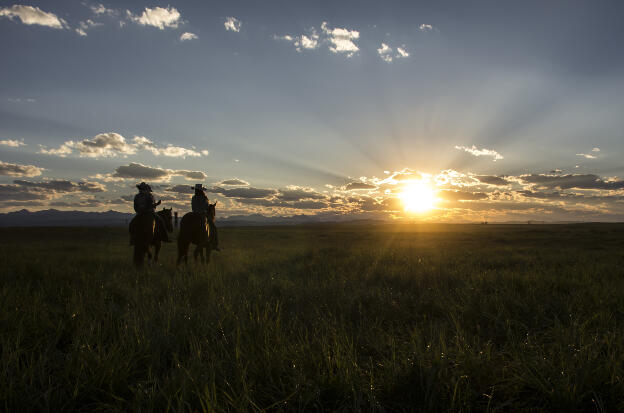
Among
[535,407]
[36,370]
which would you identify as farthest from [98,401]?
[535,407]

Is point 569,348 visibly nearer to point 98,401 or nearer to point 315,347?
point 315,347

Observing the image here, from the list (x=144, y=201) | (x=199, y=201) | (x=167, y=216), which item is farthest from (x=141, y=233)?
(x=167, y=216)

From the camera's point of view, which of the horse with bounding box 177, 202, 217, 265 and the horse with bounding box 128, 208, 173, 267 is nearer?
the horse with bounding box 128, 208, 173, 267

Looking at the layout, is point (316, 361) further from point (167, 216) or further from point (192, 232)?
point (167, 216)

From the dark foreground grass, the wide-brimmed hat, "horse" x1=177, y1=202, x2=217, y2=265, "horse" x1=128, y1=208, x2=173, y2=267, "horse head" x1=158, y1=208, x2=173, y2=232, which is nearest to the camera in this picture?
the dark foreground grass

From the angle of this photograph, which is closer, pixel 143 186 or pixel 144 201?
pixel 144 201

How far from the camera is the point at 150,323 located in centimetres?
356

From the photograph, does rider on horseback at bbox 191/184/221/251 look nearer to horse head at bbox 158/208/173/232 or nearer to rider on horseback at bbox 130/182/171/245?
rider on horseback at bbox 130/182/171/245

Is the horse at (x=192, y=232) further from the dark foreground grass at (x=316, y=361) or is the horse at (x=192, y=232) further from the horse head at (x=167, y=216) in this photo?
the dark foreground grass at (x=316, y=361)

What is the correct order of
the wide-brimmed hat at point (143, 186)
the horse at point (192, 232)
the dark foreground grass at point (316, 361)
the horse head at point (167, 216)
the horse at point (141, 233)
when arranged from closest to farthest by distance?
the dark foreground grass at point (316, 361) → the horse at point (141, 233) → the wide-brimmed hat at point (143, 186) → the horse at point (192, 232) → the horse head at point (167, 216)

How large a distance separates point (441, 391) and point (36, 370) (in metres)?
3.25

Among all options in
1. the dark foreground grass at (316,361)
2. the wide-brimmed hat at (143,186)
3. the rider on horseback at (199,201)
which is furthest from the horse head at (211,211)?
the dark foreground grass at (316,361)

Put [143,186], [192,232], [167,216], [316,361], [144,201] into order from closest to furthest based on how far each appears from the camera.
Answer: [316,361] < [144,201] < [143,186] < [192,232] < [167,216]

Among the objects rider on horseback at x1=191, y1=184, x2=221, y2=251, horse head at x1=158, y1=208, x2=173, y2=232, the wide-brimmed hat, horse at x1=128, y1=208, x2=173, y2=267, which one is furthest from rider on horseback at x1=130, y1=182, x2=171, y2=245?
horse head at x1=158, y1=208, x2=173, y2=232
